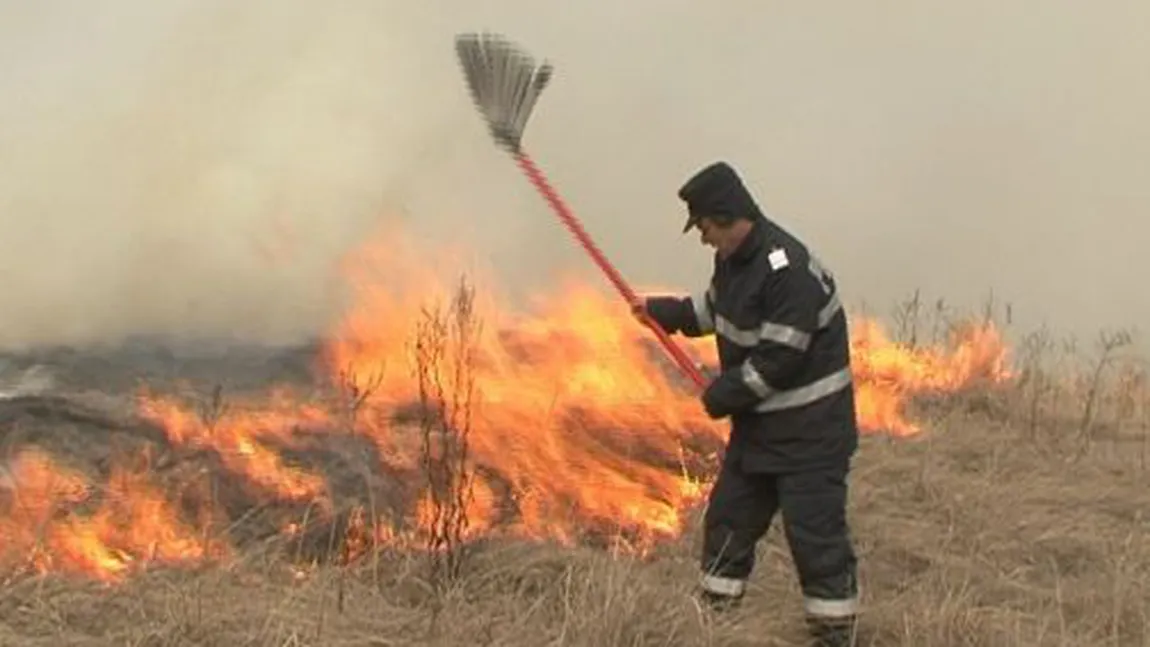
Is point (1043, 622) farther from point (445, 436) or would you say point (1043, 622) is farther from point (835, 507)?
point (445, 436)

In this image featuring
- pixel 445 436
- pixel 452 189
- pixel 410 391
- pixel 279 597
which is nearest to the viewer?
pixel 279 597

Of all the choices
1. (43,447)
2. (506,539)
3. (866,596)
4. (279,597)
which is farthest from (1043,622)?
(43,447)

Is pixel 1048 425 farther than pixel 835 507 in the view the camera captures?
Yes

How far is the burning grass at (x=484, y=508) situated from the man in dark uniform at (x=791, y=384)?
0.25 meters

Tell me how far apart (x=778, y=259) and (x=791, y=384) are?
38 centimetres

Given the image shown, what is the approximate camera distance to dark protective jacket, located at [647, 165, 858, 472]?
4332 millimetres

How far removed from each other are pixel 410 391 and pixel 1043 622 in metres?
2.85

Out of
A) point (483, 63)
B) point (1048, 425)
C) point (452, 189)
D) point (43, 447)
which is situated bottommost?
point (1048, 425)

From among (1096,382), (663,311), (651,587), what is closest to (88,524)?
(651,587)

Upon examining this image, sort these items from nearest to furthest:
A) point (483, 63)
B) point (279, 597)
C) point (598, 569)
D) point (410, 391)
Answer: point (279, 597) < point (598, 569) < point (483, 63) < point (410, 391)

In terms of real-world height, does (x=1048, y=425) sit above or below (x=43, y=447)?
below

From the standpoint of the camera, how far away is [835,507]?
14.4 ft

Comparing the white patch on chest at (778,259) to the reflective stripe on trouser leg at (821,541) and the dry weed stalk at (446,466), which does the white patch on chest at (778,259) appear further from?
the dry weed stalk at (446,466)

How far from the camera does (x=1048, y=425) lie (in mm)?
8070
